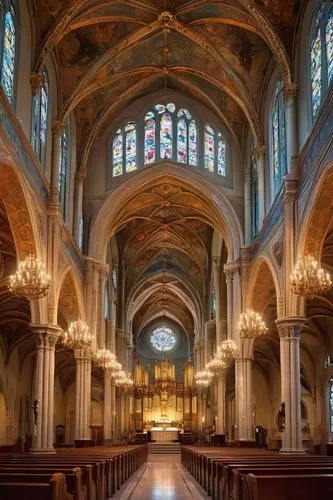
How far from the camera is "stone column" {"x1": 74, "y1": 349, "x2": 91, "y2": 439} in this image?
36.6 metres

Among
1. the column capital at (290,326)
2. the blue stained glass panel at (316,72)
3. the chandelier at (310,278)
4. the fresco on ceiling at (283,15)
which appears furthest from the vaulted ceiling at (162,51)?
the chandelier at (310,278)

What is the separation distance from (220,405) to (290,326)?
21.1 meters

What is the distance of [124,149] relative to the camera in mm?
39438

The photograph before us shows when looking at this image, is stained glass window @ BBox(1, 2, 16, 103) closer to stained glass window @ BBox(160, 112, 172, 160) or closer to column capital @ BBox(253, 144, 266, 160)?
column capital @ BBox(253, 144, 266, 160)

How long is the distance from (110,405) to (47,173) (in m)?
21.4

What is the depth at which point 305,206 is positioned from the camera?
2386cm

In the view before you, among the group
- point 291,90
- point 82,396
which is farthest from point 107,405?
point 291,90

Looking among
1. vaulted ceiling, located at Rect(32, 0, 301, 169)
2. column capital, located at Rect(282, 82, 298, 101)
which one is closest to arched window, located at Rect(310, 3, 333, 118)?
column capital, located at Rect(282, 82, 298, 101)

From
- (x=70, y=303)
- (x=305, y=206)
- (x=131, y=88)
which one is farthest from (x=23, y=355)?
(x=305, y=206)

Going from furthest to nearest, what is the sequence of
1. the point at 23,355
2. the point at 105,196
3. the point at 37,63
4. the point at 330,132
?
the point at 23,355, the point at 105,196, the point at 37,63, the point at 330,132

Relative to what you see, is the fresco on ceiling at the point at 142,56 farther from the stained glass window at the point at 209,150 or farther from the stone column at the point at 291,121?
the stone column at the point at 291,121

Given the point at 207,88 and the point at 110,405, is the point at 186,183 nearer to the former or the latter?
the point at 207,88

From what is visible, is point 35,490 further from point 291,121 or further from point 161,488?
point 291,121

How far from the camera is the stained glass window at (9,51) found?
74.7 feet
